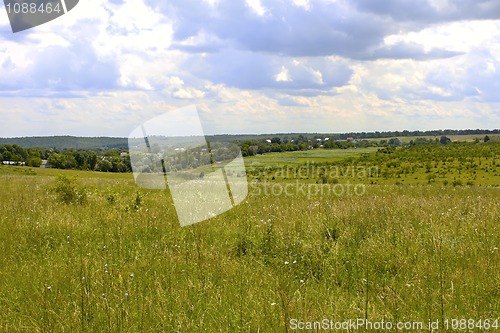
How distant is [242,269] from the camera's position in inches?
192

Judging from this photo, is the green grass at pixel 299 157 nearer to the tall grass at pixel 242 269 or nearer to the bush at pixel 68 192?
the bush at pixel 68 192

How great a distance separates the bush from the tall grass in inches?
67.6

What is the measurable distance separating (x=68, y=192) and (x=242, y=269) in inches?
263

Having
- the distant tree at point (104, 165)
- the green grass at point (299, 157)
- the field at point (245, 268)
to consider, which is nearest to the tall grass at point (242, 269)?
the field at point (245, 268)

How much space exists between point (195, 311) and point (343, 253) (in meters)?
2.37

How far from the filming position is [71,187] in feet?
32.3

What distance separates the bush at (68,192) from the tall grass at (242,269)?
1718 mm

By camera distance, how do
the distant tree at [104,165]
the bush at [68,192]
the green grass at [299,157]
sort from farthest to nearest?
1. the distant tree at [104,165]
2. the green grass at [299,157]
3. the bush at [68,192]

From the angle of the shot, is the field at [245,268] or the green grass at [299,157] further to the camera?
the green grass at [299,157]

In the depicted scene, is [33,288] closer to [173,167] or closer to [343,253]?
[173,167]

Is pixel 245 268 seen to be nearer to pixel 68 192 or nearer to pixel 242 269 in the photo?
pixel 242 269

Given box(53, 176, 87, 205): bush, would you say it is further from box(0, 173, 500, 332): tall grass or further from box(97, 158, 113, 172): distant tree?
box(97, 158, 113, 172): distant tree

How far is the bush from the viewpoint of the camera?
31.7 ft

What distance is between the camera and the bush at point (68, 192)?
9.66 m
